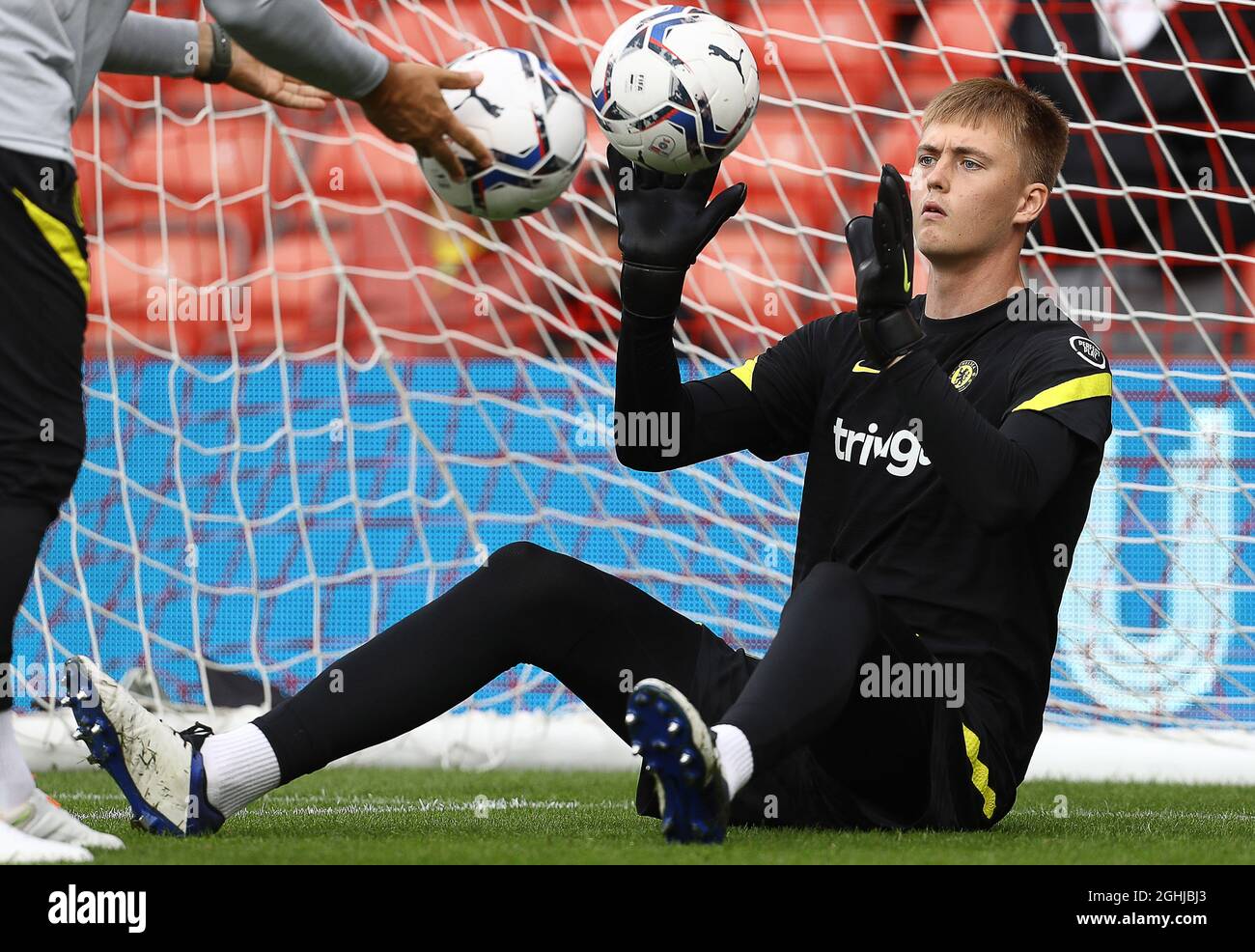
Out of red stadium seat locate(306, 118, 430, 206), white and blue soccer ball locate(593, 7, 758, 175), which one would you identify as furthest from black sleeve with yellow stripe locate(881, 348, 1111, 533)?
red stadium seat locate(306, 118, 430, 206)

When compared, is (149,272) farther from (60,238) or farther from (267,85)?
(60,238)

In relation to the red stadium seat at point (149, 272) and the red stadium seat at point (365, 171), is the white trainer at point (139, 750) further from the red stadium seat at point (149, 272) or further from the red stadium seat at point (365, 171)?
the red stadium seat at point (149, 272)

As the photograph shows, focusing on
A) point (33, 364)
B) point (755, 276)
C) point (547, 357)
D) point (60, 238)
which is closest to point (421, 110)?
point (60, 238)

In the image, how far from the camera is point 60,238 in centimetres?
210

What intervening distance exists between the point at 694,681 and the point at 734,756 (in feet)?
1.32

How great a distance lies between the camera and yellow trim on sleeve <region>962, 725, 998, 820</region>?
2393mm

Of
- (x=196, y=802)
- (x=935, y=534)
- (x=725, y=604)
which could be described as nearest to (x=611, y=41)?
(x=935, y=534)

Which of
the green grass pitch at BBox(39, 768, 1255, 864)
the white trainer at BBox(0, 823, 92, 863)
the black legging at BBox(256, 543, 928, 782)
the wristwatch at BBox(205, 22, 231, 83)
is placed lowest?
the green grass pitch at BBox(39, 768, 1255, 864)

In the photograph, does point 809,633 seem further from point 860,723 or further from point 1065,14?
point 1065,14

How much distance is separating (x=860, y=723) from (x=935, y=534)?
39 centimetres

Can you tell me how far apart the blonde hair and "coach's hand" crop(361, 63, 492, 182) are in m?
0.86

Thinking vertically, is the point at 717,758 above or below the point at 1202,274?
below

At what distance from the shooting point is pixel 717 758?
204 cm

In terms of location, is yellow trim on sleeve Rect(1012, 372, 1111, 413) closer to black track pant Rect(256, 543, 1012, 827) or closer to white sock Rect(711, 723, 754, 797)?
black track pant Rect(256, 543, 1012, 827)
